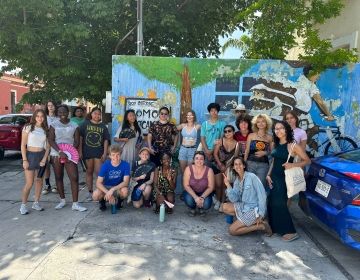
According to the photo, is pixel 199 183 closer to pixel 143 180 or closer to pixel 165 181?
pixel 165 181

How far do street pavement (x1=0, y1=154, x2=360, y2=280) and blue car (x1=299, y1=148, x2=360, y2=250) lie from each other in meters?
0.46

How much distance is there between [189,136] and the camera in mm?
6066

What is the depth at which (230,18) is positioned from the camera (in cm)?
1160

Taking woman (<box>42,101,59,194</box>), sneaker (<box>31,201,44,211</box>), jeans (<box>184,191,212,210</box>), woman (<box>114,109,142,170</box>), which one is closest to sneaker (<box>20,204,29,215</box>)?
sneaker (<box>31,201,44,211</box>)

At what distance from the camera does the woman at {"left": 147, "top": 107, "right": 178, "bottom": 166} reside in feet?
20.2

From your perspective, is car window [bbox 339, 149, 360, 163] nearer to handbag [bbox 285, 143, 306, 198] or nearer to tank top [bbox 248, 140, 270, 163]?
handbag [bbox 285, 143, 306, 198]

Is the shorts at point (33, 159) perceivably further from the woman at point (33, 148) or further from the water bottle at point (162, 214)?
the water bottle at point (162, 214)

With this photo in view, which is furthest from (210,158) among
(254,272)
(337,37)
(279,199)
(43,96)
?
(43,96)

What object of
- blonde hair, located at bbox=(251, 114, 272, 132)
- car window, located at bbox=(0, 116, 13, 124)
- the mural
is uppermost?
the mural

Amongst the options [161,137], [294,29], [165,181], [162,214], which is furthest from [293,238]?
[294,29]

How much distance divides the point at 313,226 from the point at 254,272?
1.93 metres

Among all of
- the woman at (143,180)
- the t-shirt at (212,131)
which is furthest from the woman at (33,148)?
the t-shirt at (212,131)

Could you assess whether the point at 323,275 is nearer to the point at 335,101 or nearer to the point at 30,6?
the point at 335,101

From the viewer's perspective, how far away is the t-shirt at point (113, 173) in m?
5.50
